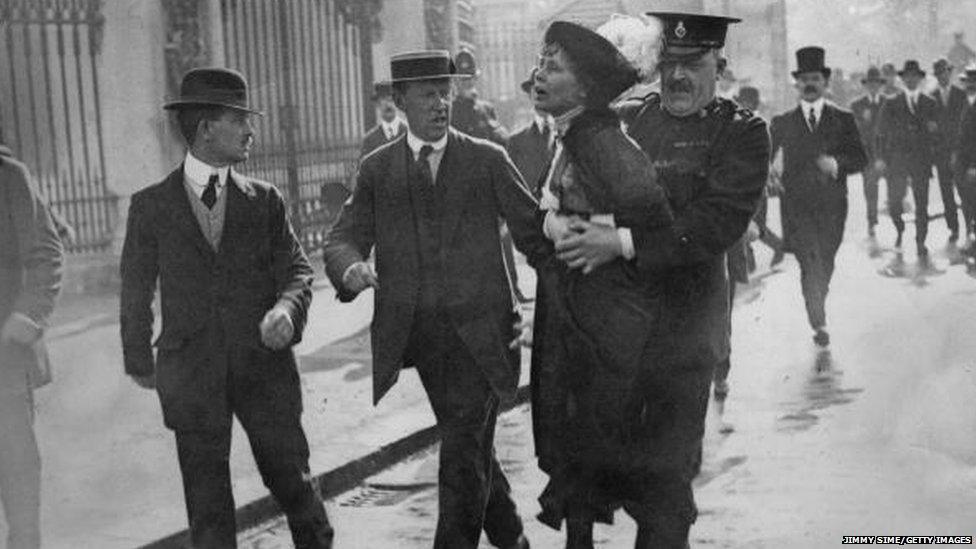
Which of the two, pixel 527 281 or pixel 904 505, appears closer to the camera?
pixel 904 505

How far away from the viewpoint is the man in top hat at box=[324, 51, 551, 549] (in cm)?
520

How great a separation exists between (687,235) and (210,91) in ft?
5.35

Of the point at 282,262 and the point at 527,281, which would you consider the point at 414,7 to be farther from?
the point at 282,262

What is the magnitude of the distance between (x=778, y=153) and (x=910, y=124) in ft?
20.5

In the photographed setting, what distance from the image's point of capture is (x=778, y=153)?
35.7 ft

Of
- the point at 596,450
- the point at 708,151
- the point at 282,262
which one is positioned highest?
the point at 708,151

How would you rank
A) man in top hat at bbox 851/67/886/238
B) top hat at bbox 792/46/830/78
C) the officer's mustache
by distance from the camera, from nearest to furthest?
the officer's mustache, top hat at bbox 792/46/830/78, man in top hat at bbox 851/67/886/238

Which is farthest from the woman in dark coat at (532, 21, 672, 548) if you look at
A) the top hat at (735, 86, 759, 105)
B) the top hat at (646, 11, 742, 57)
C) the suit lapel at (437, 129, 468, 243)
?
the top hat at (735, 86, 759, 105)

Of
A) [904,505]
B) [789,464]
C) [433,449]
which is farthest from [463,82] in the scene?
[904,505]

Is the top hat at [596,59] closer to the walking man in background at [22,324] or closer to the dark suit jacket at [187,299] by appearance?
the dark suit jacket at [187,299]

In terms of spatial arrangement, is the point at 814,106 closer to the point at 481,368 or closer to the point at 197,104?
the point at 481,368

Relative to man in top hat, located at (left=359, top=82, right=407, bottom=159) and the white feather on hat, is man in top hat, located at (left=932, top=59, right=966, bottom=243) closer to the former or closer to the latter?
man in top hat, located at (left=359, top=82, right=407, bottom=159)

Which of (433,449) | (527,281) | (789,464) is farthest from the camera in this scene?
(527,281)

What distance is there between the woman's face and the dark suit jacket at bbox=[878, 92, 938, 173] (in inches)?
488
